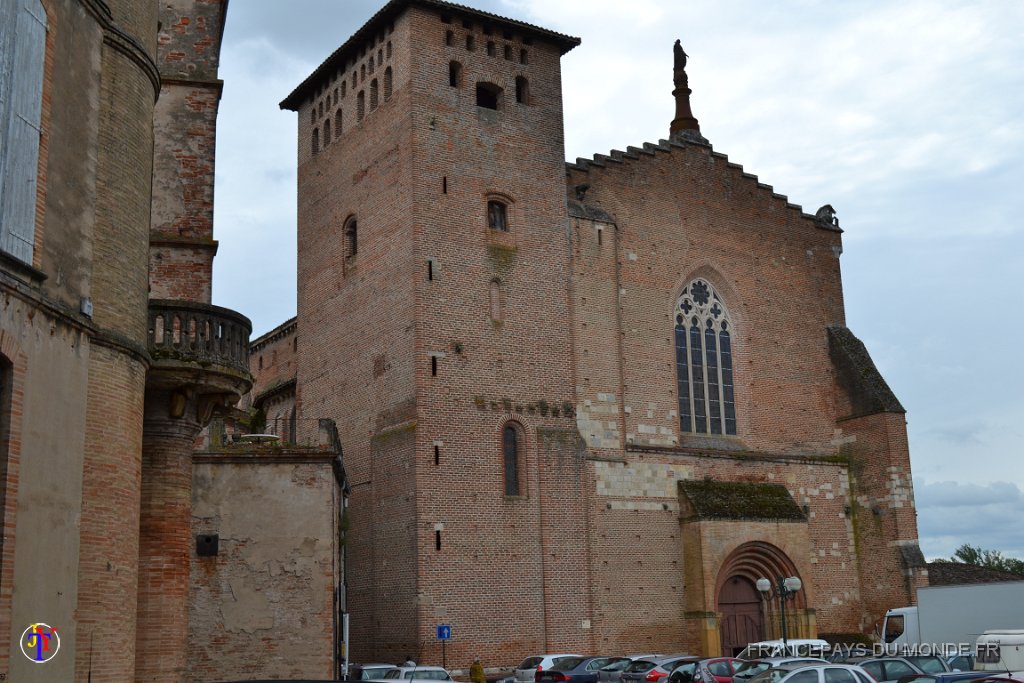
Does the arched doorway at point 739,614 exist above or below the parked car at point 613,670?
above

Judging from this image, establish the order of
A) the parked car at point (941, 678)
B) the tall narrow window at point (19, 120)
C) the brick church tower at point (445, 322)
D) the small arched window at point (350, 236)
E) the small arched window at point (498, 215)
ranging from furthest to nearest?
the small arched window at point (350, 236), the small arched window at point (498, 215), the brick church tower at point (445, 322), the parked car at point (941, 678), the tall narrow window at point (19, 120)

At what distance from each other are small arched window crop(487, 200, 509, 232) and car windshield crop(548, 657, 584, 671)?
38.0 feet

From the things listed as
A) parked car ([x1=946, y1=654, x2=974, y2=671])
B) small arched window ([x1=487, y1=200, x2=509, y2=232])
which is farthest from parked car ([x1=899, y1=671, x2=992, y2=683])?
small arched window ([x1=487, y1=200, x2=509, y2=232])

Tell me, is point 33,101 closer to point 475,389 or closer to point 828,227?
point 475,389

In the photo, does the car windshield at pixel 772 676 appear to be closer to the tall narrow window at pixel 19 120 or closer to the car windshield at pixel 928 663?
the car windshield at pixel 928 663

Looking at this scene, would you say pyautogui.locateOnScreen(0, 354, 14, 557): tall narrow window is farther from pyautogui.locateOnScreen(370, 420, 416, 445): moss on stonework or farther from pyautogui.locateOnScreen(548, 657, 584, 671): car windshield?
pyautogui.locateOnScreen(370, 420, 416, 445): moss on stonework

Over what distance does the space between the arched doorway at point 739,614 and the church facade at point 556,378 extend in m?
0.08

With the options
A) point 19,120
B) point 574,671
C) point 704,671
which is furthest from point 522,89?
point 19,120

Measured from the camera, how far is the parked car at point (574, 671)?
77.9ft

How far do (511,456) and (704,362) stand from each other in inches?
312

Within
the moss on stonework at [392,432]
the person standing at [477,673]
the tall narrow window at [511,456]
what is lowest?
the person standing at [477,673]

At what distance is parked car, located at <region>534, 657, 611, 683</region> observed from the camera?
23734 millimetres

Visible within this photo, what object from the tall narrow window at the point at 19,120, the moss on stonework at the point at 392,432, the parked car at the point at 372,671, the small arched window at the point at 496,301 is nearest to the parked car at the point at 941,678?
the parked car at the point at 372,671

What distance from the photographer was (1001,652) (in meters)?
21.9
